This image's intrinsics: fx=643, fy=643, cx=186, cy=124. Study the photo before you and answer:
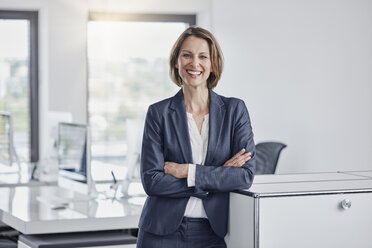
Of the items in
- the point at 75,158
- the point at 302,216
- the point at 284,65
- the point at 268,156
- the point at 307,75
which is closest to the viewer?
the point at 302,216

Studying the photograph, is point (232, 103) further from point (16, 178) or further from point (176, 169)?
point (16, 178)

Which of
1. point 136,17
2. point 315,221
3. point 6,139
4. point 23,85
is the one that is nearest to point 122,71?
point 136,17

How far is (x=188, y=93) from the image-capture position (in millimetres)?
2143

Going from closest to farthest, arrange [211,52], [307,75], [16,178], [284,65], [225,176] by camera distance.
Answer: [225,176] < [211,52] < [307,75] < [284,65] < [16,178]

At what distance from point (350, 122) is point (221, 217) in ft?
8.18

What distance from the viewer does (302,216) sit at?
1.86 metres

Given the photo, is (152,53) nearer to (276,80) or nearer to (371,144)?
(276,80)

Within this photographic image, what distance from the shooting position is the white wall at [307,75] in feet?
13.7

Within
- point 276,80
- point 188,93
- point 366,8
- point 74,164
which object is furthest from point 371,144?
point 188,93

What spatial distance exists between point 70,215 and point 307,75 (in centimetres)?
215

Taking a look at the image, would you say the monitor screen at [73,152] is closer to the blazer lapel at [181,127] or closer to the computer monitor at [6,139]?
the computer monitor at [6,139]

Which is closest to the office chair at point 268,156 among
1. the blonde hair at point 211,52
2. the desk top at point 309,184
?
the desk top at point 309,184

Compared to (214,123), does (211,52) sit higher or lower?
higher

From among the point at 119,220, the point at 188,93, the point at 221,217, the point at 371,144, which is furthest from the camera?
the point at 371,144
